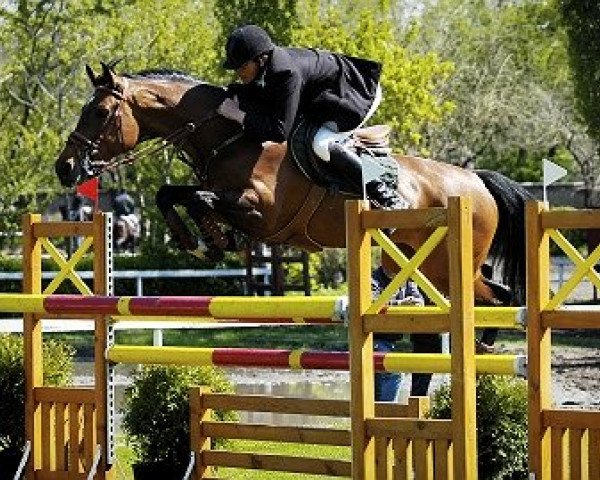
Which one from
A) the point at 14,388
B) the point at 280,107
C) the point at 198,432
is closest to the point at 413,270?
the point at 198,432

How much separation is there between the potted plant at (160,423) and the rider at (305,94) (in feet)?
4.68

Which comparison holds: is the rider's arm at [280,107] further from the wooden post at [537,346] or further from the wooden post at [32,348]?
the wooden post at [537,346]

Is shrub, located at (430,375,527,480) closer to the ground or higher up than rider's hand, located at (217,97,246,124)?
closer to the ground

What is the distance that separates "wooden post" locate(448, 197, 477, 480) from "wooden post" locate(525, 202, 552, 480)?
284mm

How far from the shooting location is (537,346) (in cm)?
638

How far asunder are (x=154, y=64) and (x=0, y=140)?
2.63 metres

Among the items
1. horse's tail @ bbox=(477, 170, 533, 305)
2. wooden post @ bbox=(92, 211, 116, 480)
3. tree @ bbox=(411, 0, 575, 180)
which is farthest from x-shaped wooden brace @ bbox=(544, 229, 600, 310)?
tree @ bbox=(411, 0, 575, 180)

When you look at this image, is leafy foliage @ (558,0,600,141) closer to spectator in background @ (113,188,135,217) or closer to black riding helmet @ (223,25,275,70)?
black riding helmet @ (223,25,275,70)

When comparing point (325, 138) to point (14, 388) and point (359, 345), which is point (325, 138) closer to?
point (14, 388)

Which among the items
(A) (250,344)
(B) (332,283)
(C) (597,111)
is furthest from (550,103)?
(A) (250,344)

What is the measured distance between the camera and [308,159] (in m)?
9.27

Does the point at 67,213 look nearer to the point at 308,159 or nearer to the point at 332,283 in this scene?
the point at 332,283

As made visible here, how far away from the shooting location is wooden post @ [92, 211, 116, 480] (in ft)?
26.3

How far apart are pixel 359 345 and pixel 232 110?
3022 millimetres
